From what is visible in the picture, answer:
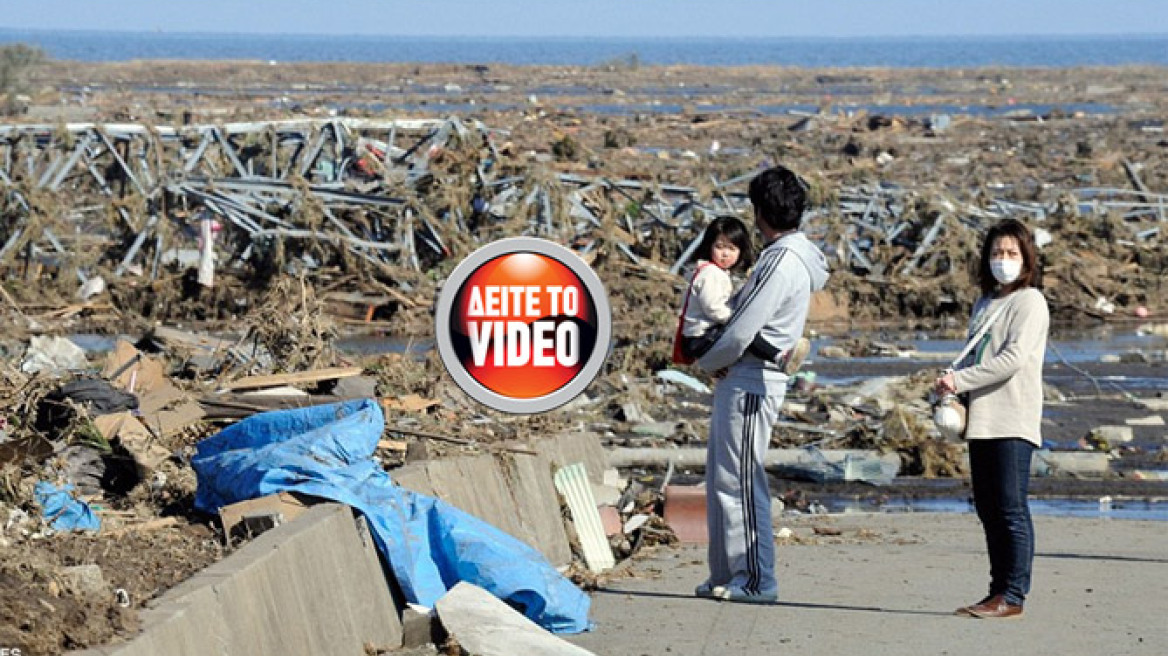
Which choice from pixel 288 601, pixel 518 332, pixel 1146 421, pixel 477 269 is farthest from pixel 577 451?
pixel 1146 421

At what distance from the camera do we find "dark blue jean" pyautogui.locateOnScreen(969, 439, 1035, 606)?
7730 millimetres

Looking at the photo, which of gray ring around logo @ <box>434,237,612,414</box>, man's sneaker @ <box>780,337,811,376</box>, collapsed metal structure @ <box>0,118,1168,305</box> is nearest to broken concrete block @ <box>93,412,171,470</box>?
gray ring around logo @ <box>434,237,612,414</box>

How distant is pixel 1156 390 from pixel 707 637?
11179 millimetres

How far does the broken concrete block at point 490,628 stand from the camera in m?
7.01

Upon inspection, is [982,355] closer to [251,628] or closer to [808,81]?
[251,628]

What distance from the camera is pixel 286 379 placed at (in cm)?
1042

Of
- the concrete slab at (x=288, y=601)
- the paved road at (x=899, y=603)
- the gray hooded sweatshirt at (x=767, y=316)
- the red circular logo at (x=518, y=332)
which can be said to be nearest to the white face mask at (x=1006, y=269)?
the gray hooded sweatshirt at (x=767, y=316)

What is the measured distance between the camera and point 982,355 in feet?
25.6

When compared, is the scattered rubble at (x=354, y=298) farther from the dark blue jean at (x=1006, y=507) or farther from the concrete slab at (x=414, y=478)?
the dark blue jean at (x=1006, y=507)

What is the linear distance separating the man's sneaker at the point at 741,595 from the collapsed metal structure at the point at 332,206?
14356 mm

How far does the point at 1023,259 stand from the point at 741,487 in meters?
1.48

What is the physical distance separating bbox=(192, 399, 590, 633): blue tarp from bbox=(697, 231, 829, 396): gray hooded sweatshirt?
1.12 m

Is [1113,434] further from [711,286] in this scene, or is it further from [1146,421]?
[711,286]

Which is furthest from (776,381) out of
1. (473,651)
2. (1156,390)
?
(1156,390)
